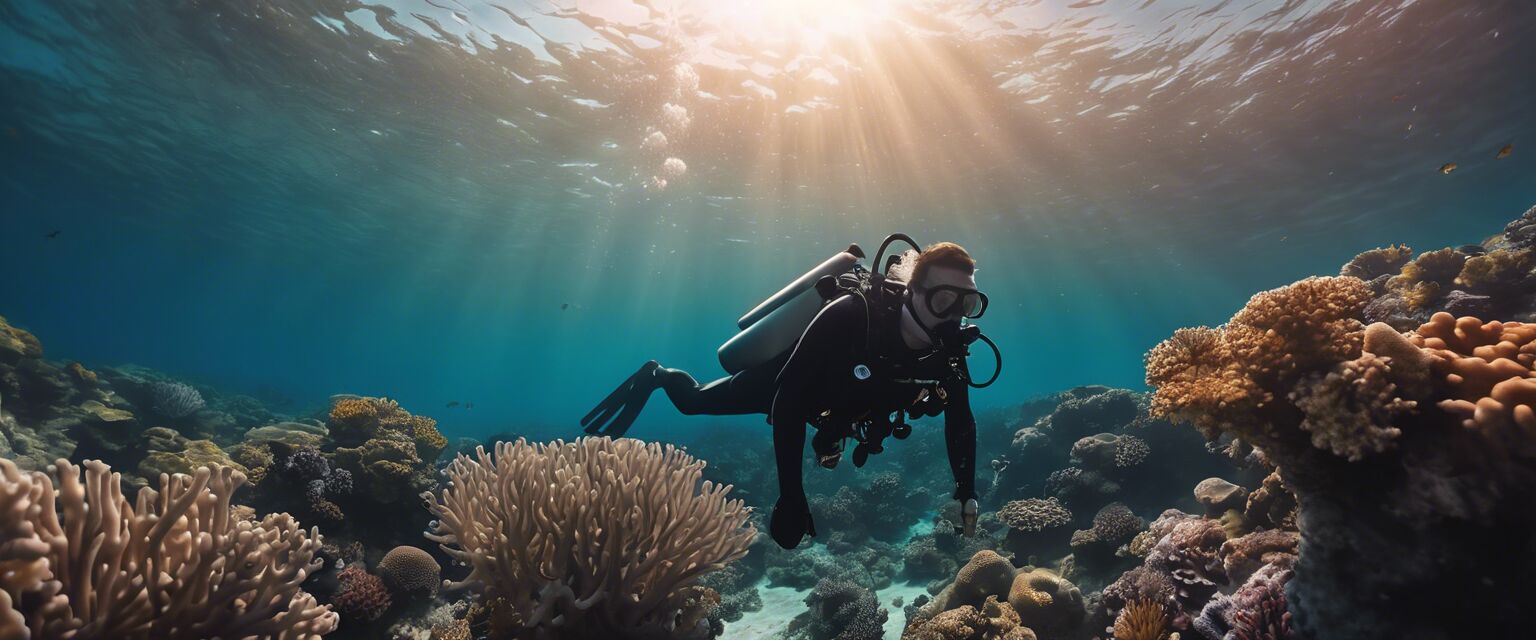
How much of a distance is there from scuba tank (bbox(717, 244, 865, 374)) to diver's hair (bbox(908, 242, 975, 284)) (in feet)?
5.29

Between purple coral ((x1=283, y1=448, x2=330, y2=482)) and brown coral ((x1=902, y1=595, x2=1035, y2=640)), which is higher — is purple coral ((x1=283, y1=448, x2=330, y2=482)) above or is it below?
below

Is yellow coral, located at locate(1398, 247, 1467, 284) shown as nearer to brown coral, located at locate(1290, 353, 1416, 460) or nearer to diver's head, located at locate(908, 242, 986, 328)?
brown coral, located at locate(1290, 353, 1416, 460)

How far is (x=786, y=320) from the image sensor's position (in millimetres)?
Answer: 6379

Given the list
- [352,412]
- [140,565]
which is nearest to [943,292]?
[140,565]

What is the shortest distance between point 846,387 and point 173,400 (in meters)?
18.9

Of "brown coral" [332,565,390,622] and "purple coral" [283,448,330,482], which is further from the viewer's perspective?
"purple coral" [283,448,330,482]

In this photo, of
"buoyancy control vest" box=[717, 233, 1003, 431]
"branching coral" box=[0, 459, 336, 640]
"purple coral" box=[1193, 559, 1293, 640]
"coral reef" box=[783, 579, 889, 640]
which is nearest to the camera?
"branching coral" box=[0, 459, 336, 640]

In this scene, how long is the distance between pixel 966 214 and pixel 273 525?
3070cm

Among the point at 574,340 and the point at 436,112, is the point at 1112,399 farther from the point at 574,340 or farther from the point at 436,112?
the point at 574,340

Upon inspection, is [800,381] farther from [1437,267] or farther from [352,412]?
[1437,267]

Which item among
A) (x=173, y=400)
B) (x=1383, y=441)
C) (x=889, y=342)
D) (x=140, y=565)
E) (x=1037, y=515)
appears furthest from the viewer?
(x=173, y=400)

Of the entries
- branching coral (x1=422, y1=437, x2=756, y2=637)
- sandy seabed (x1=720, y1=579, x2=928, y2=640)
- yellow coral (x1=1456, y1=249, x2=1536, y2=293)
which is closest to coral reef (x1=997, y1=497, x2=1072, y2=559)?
sandy seabed (x1=720, y1=579, x2=928, y2=640)

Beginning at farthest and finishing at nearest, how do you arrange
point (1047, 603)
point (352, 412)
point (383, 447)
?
point (352, 412) → point (383, 447) → point (1047, 603)

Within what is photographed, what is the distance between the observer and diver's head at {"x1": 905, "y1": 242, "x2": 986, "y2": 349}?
4.50m
